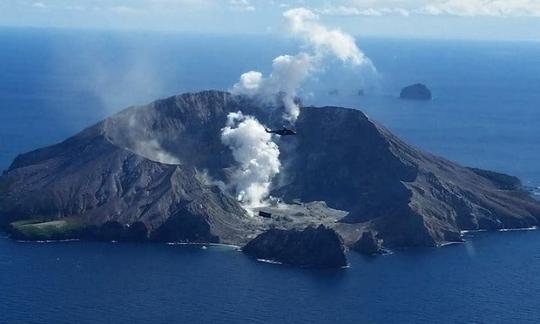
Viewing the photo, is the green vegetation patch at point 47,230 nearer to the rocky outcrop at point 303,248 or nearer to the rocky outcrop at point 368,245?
the rocky outcrop at point 303,248

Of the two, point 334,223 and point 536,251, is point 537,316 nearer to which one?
point 536,251

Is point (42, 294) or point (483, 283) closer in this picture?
point (42, 294)

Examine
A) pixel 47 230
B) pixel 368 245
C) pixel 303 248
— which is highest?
pixel 303 248

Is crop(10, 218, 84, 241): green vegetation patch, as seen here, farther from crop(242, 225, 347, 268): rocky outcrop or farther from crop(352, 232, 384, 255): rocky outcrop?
crop(352, 232, 384, 255): rocky outcrop

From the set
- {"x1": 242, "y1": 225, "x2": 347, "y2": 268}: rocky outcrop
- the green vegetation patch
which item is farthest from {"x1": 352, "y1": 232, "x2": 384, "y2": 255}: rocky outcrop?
the green vegetation patch

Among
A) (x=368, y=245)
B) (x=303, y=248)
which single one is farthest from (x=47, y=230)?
(x=368, y=245)

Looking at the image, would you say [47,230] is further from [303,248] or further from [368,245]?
[368,245]

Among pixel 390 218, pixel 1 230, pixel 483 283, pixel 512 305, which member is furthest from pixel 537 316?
pixel 1 230

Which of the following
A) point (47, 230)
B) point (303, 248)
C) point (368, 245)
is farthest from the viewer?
point (47, 230)
